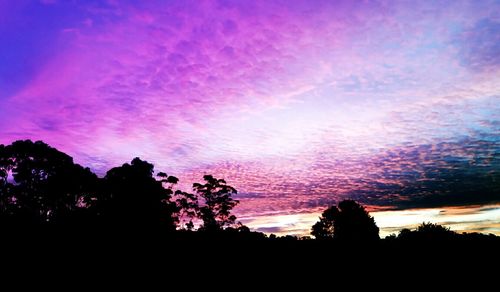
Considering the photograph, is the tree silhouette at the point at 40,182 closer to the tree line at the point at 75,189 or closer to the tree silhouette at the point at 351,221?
the tree line at the point at 75,189

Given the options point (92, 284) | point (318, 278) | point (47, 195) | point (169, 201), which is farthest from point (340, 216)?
point (92, 284)

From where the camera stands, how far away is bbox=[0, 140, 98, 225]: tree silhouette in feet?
126

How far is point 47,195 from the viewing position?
1581 inches

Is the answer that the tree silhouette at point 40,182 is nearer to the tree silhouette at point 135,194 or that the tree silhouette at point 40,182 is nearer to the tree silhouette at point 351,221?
the tree silhouette at point 135,194

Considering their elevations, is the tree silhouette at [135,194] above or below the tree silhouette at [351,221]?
above

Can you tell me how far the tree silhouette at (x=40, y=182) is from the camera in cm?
3828

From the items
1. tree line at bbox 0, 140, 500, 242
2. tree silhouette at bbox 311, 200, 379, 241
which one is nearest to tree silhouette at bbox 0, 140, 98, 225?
tree line at bbox 0, 140, 500, 242

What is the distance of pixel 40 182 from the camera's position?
40156 mm

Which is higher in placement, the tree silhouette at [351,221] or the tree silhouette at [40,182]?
the tree silhouette at [40,182]

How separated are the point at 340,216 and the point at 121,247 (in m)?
53.5

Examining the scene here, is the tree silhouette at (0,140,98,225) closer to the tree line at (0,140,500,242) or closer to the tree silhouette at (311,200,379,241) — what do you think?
the tree line at (0,140,500,242)

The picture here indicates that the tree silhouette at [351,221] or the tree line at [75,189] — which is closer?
the tree line at [75,189]

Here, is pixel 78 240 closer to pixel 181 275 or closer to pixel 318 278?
pixel 181 275

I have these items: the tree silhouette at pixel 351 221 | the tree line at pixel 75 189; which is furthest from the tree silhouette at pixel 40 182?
the tree silhouette at pixel 351 221
